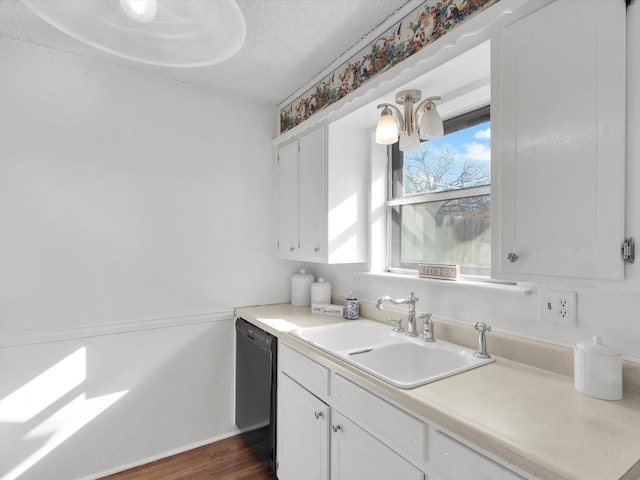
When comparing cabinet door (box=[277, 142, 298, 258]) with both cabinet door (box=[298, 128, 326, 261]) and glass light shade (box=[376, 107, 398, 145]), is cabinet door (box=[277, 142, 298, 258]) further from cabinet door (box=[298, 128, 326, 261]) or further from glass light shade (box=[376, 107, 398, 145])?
glass light shade (box=[376, 107, 398, 145])

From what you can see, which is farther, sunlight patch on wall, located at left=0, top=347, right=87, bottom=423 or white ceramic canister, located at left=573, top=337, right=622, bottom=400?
sunlight patch on wall, located at left=0, top=347, right=87, bottom=423

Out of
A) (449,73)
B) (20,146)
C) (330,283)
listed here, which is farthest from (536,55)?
(20,146)

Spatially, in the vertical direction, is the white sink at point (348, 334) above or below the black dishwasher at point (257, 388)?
above

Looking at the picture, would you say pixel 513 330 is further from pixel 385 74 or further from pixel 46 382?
pixel 46 382

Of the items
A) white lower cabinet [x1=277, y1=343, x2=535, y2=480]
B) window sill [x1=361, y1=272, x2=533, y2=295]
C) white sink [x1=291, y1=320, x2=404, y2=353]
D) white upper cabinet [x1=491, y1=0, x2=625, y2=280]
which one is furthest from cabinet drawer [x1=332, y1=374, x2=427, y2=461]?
window sill [x1=361, y1=272, x2=533, y2=295]

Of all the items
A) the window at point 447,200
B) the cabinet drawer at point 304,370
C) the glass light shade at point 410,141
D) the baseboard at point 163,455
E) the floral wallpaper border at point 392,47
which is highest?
the floral wallpaper border at point 392,47

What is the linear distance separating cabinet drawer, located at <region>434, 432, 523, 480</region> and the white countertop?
0.05m

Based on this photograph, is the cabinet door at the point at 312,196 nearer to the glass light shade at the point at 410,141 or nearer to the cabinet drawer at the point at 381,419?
the glass light shade at the point at 410,141

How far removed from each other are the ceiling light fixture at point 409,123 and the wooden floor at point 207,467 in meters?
2.01

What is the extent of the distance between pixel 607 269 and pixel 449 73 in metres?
1.00

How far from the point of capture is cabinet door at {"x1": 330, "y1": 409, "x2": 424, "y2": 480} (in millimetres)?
1109

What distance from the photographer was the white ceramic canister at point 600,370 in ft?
3.40

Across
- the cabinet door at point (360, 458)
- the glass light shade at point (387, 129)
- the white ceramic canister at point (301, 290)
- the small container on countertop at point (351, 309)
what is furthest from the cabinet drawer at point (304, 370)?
the glass light shade at point (387, 129)

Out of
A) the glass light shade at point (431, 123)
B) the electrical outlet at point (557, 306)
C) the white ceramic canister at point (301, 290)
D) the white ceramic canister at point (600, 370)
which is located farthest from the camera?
the white ceramic canister at point (301, 290)
